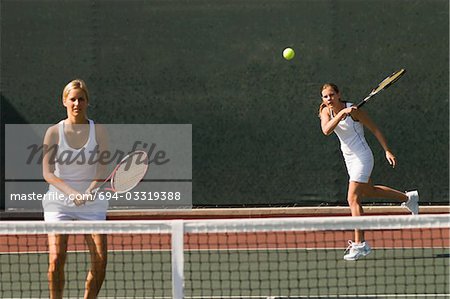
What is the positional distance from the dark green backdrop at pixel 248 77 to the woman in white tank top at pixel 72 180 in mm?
4457

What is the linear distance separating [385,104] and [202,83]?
1.78 meters

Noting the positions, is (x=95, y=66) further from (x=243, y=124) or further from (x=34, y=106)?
(x=243, y=124)

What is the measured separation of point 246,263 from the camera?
649cm

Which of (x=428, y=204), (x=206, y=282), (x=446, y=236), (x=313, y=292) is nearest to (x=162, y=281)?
(x=206, y=282)

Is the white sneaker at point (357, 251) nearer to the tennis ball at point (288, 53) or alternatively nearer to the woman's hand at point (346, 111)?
the woman's hand at point (346, 111)

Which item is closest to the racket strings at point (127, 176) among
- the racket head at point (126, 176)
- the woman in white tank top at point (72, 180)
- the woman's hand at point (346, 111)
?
the racket head at point (126, 176)

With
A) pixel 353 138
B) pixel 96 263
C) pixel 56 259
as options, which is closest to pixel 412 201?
pixel 353 138

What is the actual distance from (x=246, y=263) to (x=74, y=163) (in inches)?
85.0

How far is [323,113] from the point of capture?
682 centimetres

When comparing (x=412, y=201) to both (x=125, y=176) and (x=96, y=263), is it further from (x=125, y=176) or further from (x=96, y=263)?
(x=96, y=263)

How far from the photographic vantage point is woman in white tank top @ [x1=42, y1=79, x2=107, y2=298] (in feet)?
15.0

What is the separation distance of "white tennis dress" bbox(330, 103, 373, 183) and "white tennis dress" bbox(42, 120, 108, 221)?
267 cm

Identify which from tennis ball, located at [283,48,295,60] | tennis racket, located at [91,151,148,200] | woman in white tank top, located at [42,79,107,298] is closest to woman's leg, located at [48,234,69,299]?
woman in white tank top, located at [42,79,107,298]

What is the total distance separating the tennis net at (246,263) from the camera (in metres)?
4.18
